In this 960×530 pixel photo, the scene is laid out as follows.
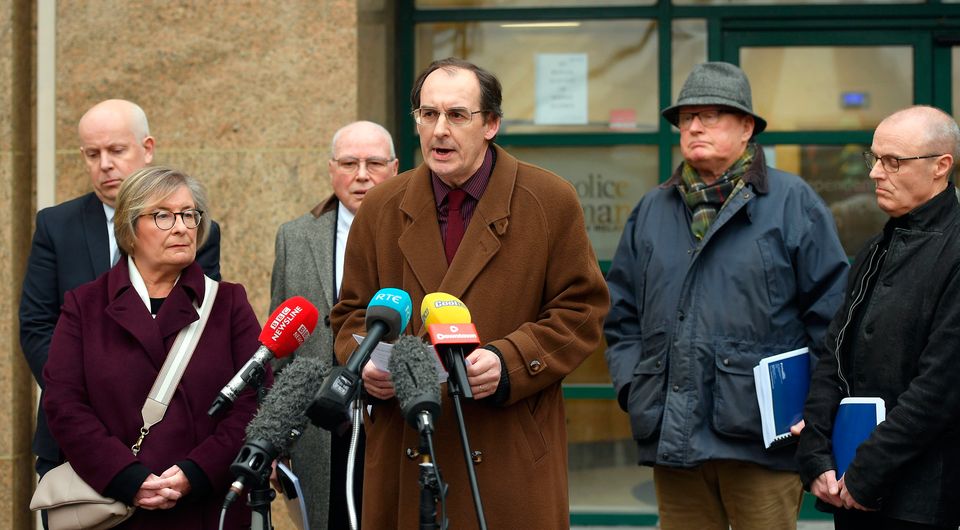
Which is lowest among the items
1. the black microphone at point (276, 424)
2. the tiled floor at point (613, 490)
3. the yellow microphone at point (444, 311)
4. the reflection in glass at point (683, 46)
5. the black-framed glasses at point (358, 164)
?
the tiled floor at point (613, 490)

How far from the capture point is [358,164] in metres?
5.86

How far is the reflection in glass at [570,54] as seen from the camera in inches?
327

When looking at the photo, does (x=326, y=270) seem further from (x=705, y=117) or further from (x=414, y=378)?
(x=414, y=378)

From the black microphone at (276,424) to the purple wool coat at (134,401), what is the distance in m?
1.05

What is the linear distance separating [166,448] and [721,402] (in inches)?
84.0

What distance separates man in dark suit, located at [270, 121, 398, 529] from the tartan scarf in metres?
1.46

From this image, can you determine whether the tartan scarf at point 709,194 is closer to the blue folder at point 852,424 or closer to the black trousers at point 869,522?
the blue folder at point 852,424

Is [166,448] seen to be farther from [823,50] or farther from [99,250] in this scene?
[823,50]

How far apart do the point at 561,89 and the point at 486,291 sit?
14.8ft

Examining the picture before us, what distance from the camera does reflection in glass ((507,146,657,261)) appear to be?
27.2ft

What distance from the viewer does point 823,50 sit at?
8.24 meters

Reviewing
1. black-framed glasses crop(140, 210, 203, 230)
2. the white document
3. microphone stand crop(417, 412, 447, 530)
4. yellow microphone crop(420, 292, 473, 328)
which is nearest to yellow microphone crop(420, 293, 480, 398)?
yellow microphone crop(420, 292, 473, 328)

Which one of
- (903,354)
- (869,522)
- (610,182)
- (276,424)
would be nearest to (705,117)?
(903,354)

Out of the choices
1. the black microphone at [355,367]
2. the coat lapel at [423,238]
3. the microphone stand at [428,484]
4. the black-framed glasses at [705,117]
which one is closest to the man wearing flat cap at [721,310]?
the black-framed glasses at [705,117]
